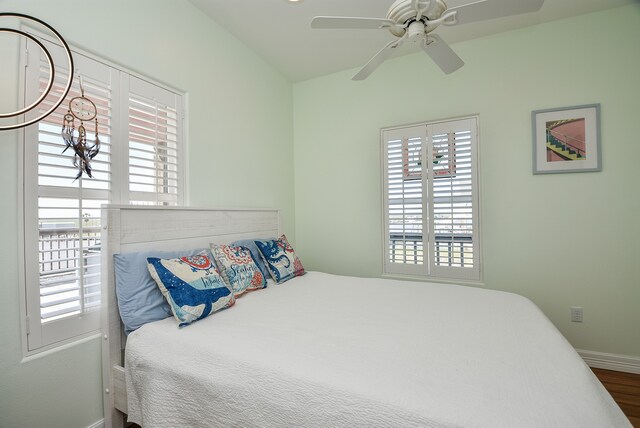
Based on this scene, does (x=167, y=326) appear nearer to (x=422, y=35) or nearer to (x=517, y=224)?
(x=422, y=35)

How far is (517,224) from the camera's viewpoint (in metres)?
2.55

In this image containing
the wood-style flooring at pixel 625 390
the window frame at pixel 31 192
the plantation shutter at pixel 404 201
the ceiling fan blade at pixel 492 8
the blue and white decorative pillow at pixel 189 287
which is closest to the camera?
the ceiling fan blade at pixel 492 8

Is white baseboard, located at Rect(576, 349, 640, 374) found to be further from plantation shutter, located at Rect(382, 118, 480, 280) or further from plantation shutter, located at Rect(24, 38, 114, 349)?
plantation shutter, located at Rect(24, 38, 114, 349)

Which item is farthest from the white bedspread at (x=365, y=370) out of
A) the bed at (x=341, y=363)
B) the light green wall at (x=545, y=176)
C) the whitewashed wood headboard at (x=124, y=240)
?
the light green wall at (x=545, y=176)

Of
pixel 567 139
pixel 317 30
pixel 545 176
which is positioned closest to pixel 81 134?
pixel 317 30

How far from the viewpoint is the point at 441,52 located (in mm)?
1628

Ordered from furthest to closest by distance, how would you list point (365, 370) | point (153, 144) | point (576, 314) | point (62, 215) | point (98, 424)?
point (576, 314), point (153, 144), point (98, 424), point (62, 215), point (365, 370)

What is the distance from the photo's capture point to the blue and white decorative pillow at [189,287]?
1505 mm

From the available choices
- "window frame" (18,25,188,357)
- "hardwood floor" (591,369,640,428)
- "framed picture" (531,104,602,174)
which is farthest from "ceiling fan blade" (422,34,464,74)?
"hardwood floor" (591,369,640,428)

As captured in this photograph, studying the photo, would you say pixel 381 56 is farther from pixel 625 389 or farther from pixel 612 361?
pixel 612 361

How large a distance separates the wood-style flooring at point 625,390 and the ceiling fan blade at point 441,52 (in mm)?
2340

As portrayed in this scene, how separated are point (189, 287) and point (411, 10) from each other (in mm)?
1759

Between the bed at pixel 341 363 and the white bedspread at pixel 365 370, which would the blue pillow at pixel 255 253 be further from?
the white bedspread at pixel 365 370

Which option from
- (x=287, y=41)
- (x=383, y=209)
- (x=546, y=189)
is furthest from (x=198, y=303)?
(x=546, y=189)
